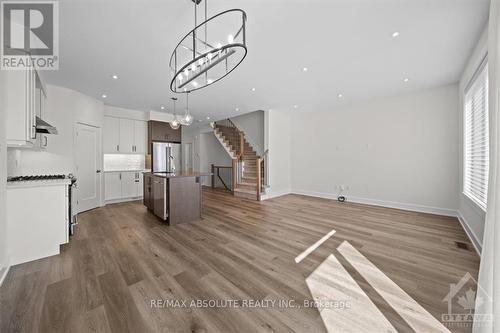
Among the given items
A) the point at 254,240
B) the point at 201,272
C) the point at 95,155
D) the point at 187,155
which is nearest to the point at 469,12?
A: the point at 254,240

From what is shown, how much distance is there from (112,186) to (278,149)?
5.29 metres

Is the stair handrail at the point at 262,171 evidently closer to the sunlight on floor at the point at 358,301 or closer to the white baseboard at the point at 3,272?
the sunlight on floor at the point at 358,301

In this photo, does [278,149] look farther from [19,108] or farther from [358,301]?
[19,108]

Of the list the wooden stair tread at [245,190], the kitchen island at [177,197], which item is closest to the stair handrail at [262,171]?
the wooden stair tread at [245,190]

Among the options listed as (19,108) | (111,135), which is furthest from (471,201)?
(111,135)

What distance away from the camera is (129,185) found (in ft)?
19.0

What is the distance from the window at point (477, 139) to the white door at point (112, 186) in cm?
772

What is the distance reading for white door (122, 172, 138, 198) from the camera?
5695 mm

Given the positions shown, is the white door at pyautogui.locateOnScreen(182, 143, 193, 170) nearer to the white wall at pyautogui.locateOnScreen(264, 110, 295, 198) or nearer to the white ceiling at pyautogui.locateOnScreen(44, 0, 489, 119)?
the white wall at pyautogui.locateOnScreen(264, 110, 295, 198)

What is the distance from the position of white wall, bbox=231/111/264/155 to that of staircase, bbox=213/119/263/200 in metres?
0.20

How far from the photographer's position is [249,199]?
586 cm

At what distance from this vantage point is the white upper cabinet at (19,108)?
7.13 feet

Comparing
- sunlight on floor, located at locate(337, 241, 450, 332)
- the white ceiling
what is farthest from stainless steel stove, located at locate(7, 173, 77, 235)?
sunlight on floor, located at locate(337, 241, 450, 332)

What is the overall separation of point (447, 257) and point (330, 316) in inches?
80.6
